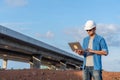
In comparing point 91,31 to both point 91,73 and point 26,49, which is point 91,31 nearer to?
point 91,73

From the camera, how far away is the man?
941 cm

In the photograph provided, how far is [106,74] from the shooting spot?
2770cm

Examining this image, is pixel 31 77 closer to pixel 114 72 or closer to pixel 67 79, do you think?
pixel 67 79

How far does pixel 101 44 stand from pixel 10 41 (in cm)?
5865

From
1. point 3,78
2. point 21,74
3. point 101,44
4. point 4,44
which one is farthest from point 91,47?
point 4,44

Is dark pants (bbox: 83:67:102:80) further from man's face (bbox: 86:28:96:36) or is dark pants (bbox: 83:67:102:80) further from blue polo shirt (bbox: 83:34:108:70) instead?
man's face (bbox: 86:28:96:36)

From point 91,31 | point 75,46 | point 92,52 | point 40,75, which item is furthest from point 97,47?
point 40,75

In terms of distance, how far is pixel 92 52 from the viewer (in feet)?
31.1

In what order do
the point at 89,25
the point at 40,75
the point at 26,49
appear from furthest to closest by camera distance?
the point at 26,49
the point at 40,75
the point at 89,25

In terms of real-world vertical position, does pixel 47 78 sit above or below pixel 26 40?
below

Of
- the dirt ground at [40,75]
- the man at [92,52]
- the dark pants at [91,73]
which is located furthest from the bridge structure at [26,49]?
the dark pants at [91,73]

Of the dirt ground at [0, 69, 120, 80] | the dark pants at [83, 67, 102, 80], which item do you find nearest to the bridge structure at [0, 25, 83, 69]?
the dirt ground at [0, 69, 120, 80]

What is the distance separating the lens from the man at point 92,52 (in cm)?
941

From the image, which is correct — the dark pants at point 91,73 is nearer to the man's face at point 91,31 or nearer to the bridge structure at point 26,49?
the man's face at point 91,31
